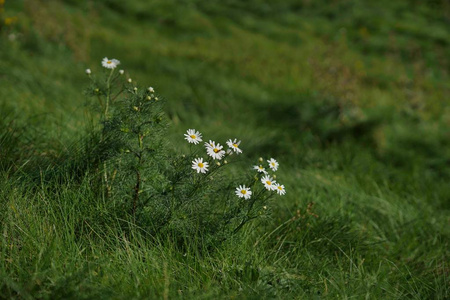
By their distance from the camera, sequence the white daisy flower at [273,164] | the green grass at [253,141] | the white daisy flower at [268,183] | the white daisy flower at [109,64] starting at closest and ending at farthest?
the green grass at [253,141]
the white daisy flower at [268,183]
the white daisy flower at [273,164]
the white daisy flower at [109,64]

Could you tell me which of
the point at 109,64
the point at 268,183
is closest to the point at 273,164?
the point at 268,183

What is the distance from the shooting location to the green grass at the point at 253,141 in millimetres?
1885

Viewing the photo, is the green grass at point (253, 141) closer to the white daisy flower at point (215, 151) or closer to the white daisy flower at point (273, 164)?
the white daisy flower at point (273, 164)

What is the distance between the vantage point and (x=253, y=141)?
4.58 meters

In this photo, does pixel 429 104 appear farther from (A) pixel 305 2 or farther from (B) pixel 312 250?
(A) pixel 305 2

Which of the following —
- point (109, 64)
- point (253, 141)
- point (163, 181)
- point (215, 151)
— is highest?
point (253, 141)

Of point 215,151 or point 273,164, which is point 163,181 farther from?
point 273,164

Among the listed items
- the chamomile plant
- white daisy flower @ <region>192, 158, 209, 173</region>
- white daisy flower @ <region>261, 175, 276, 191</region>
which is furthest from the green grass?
white daisy flower @ <region>192, 158, 209, 173</region>

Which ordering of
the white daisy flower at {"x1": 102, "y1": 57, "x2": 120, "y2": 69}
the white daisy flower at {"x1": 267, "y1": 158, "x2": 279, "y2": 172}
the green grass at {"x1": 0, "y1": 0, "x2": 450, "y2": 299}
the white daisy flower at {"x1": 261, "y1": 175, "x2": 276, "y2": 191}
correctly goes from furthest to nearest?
the white daisy flower at {"x1": 102, "y1": 57, "x2": 120, "y2": 69} → the white daisy flower at {"x1": 267, "y1": 158, "x2": 279, "y2": 172} → the white daisy flower at {"x1": 261, "y1": 175, "x2": 276, "y2": 191} → the green grass at {"x1": 0, "y1": 0, "x2": 450, "y2": 299}

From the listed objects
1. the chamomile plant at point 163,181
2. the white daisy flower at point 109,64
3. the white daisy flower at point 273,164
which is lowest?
the chamomile plant at point 163,181

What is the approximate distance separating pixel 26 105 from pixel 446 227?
3.51 metres

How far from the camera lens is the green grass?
188 cm

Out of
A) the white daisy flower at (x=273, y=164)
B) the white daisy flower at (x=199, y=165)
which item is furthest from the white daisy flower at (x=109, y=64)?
the white daisy flower at (x=273, y=164)

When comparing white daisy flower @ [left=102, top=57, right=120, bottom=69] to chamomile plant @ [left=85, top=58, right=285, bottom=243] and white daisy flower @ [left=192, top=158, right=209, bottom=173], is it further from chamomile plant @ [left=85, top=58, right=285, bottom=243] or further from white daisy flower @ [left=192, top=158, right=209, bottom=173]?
white daisy flower @ [left=192, top=158, right=209, bottom=173]
